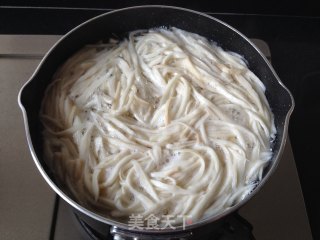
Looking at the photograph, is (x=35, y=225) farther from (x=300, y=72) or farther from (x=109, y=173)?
(x=300, y=72)

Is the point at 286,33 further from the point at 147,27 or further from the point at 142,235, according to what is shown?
the point at 142,235

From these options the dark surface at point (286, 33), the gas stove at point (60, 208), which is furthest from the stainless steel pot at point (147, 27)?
the dark surface at point (286, 33)

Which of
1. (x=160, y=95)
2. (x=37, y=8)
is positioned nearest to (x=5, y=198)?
(x=160, y=95)

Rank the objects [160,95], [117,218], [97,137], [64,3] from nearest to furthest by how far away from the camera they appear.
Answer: [117,218] → [97,137] → [160,95] → [64,3]

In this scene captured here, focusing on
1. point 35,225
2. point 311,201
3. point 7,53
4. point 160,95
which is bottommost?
point 35,225

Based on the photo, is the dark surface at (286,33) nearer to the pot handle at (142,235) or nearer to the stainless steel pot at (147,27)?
the stainless steel pot at (147,27)

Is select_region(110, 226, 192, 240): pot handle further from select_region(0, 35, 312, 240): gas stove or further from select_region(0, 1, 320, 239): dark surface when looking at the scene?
select_region(0, 1, 320, 239): dark surface

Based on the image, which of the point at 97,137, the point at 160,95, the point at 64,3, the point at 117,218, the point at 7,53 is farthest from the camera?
the point at 64,3

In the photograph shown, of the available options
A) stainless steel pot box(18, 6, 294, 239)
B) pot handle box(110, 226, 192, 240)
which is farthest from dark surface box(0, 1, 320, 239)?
pot handle box(110, 226, 192, 240)
